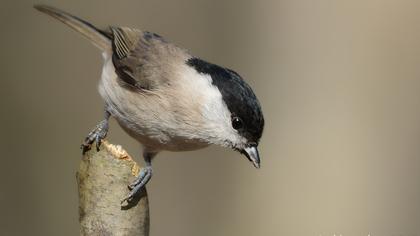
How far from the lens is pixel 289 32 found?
13.4 feet

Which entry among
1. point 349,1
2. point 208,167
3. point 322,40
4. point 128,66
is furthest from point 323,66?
point 128,66

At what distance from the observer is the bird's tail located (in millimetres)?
2951

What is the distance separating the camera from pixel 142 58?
2.92 m

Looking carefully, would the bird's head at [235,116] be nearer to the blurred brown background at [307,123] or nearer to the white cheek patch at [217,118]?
the white cheek patch at [217,118]

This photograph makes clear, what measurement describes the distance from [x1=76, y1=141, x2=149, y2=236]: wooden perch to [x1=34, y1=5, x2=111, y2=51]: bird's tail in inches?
52.3

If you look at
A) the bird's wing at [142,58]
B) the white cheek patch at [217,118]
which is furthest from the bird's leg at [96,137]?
the white cheek patch at [217,118]

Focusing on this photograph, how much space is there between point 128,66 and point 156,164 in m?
1.15

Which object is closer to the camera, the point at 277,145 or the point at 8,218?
the point at 8,218

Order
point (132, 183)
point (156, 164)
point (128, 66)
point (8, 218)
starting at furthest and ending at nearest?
point (156, 164), point (8, 218), point (128, 66), point (132, 183)

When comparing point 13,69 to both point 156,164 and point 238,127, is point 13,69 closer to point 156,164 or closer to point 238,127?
point 156,164

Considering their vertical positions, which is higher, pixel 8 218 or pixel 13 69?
pixel 13 69

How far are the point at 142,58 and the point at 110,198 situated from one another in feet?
4.20

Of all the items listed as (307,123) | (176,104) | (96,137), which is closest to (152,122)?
(176,104)

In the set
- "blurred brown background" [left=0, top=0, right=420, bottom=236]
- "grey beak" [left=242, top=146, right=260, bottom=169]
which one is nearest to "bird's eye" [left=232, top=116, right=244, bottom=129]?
"grey beak" [left=242, top=146, right=260, bottom=169]
